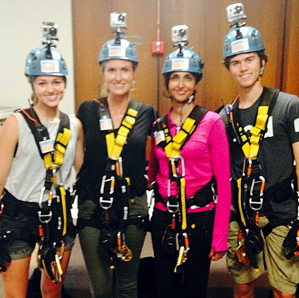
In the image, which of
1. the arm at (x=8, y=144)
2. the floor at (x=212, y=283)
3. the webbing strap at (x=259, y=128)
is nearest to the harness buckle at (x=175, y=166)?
the webbing strap at (x=259, y=128)

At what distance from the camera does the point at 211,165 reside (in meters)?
2.01

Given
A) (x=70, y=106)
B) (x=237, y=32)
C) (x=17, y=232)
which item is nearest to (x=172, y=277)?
(x=17, y=232)

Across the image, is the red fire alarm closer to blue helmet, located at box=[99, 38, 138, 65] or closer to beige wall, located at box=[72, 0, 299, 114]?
beige wall, located at box=[72, 0, 299, 114]

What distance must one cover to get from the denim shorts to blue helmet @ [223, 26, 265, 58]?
1523mm

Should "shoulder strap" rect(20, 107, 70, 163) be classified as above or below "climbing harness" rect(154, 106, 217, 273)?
above

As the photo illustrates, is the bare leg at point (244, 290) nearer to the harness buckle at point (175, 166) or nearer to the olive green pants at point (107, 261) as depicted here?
the olive green pants at point (107, 261)

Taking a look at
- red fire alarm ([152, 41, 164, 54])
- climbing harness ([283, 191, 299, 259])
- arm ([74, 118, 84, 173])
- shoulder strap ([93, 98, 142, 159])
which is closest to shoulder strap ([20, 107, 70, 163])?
arm ([74, 118, 84, 173])

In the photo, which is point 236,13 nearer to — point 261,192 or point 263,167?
point 263,167

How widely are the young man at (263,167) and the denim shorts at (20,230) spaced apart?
122cm

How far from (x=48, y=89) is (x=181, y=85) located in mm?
759

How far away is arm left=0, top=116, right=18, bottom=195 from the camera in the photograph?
6.08 feet

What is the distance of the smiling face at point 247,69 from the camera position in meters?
2.05

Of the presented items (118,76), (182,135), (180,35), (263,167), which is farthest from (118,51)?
(263,167)

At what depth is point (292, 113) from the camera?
1970 millimetres
